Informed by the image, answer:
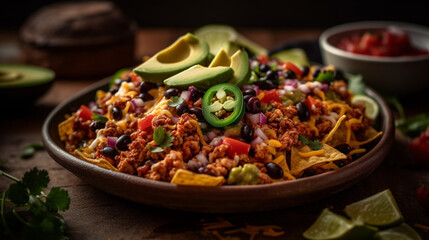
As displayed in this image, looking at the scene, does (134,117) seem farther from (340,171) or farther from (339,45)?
(339,45)

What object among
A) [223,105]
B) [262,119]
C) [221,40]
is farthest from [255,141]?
[221,40]

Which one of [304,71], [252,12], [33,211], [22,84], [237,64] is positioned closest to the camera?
[33,211]

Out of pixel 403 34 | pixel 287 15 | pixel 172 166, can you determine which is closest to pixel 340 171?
pixel 172 166

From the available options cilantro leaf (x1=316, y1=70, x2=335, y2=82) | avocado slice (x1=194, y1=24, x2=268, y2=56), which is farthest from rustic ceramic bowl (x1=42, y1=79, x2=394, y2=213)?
avocado slice (x1=194, y1=24, x2=268, y2=56)

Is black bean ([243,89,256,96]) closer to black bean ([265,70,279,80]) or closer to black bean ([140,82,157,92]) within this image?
black bean ([265,70,279,80])

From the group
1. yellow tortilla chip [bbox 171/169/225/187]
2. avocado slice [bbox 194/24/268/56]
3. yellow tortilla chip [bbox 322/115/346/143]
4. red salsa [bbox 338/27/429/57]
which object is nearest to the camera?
yellow tortilla chip [bbox 171/169/225/187]

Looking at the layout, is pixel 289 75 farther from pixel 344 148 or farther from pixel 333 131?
pixel 344 148
